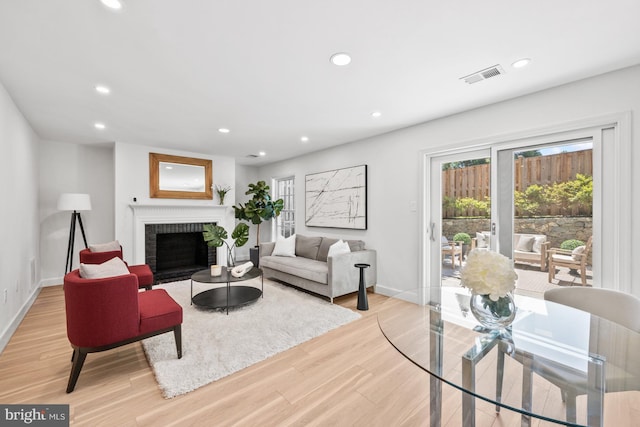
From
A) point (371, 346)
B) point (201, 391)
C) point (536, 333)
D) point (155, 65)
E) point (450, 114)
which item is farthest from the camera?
point (450, 114)

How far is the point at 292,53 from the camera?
6.66 ft

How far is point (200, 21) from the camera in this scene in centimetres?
169

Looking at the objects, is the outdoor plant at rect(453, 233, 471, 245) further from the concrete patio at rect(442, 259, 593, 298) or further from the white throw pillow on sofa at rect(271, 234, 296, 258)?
the white throw pillow on sofa at rect(271, 234, 296, 258)

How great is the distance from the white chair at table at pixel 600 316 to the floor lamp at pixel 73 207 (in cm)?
546

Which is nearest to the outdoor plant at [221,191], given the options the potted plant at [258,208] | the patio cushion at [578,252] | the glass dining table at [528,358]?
the potted plant at [258,208]

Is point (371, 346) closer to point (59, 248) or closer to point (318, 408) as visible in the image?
point (318, 408)

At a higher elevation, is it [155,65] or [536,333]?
[155,65]

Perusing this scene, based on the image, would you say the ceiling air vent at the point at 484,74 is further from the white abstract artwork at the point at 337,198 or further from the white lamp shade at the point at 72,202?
the white lamp shade at the point at 72,202

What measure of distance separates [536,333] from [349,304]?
2.47m

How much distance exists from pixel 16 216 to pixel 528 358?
468 cm

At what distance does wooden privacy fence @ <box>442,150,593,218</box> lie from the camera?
2533 mm

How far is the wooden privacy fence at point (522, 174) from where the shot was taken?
8.31ft

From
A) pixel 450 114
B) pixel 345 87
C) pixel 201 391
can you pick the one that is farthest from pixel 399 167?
pixel 201 391

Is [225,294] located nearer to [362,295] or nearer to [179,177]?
[362,295]
